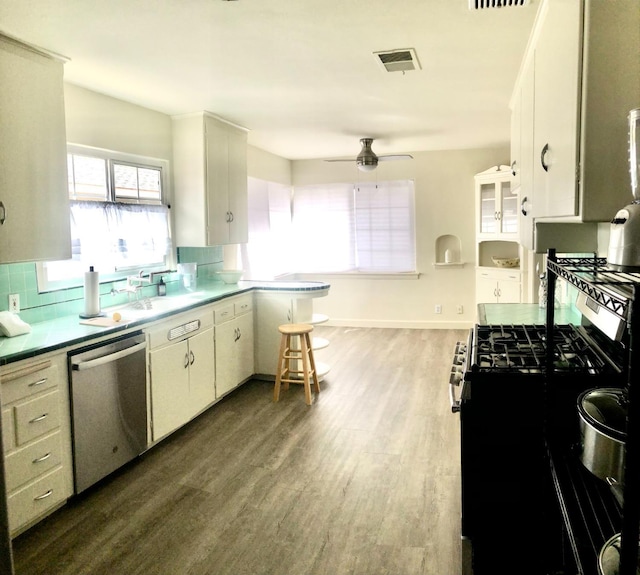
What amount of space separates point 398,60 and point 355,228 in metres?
4.39

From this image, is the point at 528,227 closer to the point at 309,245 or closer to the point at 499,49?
the point at 499,49

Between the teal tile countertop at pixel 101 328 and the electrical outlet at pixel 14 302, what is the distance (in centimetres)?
13

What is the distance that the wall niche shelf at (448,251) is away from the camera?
6.96m

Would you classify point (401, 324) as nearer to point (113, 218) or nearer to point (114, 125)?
point (113, 218)

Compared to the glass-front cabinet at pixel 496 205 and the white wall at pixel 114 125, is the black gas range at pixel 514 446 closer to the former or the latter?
the white wall at pixel 114 125

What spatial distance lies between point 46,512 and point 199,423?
1.38 metres

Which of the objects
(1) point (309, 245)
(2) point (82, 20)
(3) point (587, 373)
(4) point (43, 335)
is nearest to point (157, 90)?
(2) point (82, 20)

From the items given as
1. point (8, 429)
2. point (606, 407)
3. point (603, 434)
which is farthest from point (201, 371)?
point (603, 434)

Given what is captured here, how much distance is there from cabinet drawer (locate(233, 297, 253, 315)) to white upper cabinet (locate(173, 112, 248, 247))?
0.57 metres

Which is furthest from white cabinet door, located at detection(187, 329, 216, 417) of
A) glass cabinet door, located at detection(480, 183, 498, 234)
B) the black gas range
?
glass cabinet door, located at detection(480, 183, 498, 234)

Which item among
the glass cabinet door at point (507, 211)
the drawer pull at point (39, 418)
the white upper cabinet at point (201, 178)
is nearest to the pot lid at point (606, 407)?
the drawer pull at point (39, 418)

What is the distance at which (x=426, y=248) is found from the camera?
713cm

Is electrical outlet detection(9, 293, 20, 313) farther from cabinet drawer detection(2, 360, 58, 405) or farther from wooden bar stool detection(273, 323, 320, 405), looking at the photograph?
wooden bar stool detection(273, 323, 320, 405)

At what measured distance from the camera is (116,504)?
273 cm
